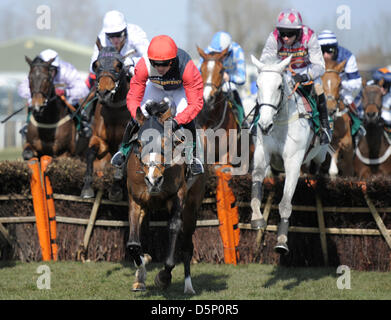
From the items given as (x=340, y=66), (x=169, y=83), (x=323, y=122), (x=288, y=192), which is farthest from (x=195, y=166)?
(x=340, y=66)

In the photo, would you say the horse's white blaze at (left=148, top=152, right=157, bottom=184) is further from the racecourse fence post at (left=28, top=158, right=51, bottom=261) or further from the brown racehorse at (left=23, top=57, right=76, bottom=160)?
the brown racehorse at (left=23, top=57, right=76, bottom=160)

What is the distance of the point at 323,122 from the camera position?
7598mm

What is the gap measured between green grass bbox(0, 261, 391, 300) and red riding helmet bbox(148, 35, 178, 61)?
2.19 metres

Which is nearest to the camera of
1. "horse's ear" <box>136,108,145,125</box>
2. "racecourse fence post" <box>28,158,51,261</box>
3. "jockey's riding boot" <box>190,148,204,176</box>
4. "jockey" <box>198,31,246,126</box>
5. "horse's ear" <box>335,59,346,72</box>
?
"horse's ear" <box>136,108,145,125</box>

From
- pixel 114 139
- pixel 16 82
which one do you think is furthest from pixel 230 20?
pixel 114 139

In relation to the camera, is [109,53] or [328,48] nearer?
[109,53]

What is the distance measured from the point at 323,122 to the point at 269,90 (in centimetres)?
128

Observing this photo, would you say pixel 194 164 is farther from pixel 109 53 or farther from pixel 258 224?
pixel 109 53

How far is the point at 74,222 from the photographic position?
7.91m

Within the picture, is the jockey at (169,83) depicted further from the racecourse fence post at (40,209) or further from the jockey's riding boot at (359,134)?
the jockey's riding boot at (359,134)

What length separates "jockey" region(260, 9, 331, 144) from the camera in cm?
723

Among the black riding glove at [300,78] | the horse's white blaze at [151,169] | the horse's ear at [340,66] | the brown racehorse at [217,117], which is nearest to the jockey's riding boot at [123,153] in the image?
the horse's white blaze at [151,169]

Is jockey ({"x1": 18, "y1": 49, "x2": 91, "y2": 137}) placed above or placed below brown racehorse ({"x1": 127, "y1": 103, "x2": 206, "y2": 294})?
above

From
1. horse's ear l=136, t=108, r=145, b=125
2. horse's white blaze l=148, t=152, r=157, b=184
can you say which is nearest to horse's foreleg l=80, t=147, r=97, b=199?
horse's ear l=136, t=108, r=145, b=125
